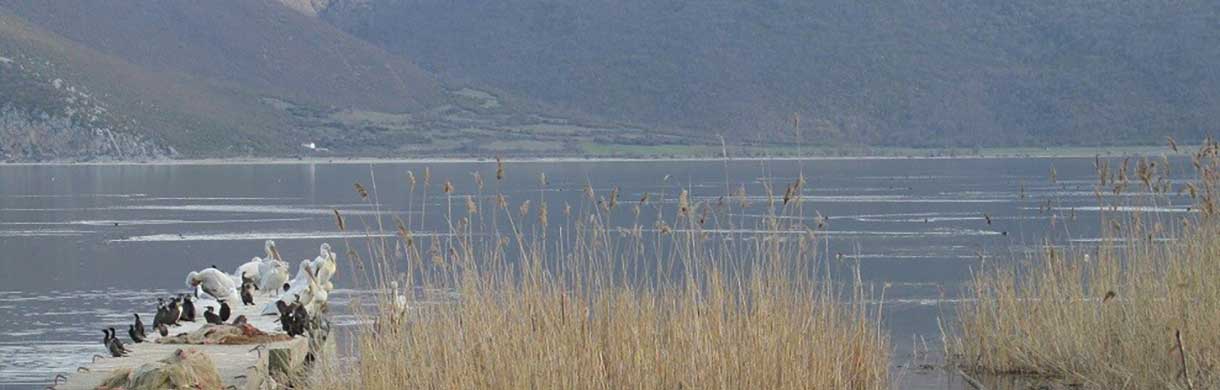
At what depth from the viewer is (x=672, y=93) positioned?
417 ft

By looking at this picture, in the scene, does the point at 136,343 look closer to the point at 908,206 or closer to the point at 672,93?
the point at 908,206

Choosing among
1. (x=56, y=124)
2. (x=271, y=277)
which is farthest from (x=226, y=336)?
(x=56, y=124)

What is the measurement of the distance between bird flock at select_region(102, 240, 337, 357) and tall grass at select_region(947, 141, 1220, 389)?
4907 millimetres

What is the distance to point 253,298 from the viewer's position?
69.9 ft

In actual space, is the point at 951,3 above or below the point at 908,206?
above

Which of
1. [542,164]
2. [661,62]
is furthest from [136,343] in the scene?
[661,62]

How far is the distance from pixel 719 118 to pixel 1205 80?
1138 inches

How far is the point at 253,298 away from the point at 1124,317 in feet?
38.6

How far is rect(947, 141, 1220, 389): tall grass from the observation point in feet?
35.4

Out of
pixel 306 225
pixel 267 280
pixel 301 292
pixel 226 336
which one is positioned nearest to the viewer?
pixel 226 336

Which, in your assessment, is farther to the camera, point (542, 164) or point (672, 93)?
point (672, 93)

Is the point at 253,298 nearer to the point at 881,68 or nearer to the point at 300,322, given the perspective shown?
the point at 300,322

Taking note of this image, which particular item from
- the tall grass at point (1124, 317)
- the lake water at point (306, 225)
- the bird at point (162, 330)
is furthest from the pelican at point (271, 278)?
the tall grass at point (1124, 317)

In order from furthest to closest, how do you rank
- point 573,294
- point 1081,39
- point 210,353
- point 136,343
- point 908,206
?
point 1081,39 → point 908,206 → point 136,343 → point 210,353 → point 573,294
